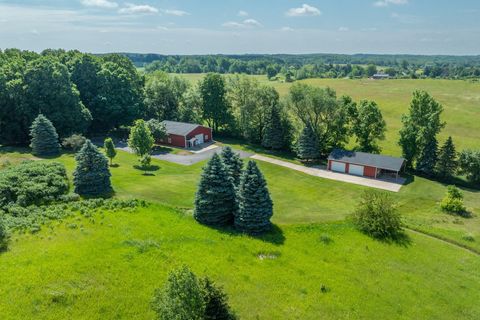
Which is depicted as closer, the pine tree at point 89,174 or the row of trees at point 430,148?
the pine tree at point 89,174

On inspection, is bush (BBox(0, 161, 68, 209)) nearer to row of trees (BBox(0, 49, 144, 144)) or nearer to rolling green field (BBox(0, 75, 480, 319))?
rolling green field (BBox(0, 75, 480, 319))

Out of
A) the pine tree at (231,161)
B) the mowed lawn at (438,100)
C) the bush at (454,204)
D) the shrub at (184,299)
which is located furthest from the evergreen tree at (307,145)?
the shrub at (184,299)

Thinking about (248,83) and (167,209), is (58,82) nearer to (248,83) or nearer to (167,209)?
(248,83)

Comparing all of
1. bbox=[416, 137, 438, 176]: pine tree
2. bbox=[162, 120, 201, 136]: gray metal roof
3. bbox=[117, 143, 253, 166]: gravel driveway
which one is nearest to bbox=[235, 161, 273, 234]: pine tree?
bbox=[117, 143, 253, 166]: gravel driveway

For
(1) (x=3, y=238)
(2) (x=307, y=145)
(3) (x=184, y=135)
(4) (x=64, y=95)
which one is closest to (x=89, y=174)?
(1) (x=3, y=238)

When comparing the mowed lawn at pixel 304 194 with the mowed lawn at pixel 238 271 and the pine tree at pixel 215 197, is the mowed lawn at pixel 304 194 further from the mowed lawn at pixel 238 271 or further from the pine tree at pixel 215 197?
the mowed lawn at pixel 238 271
